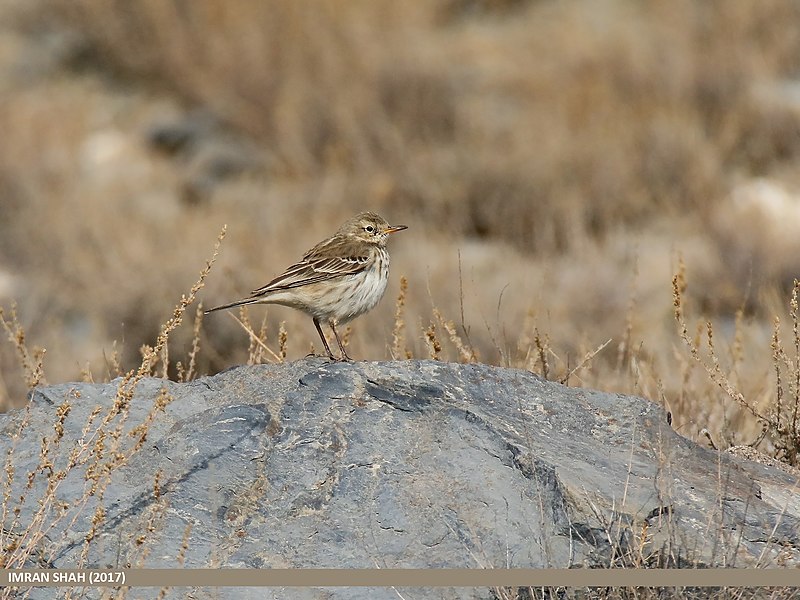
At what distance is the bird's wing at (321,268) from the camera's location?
6445mm

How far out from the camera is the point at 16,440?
4785 millimetres

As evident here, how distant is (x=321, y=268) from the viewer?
21.5ft

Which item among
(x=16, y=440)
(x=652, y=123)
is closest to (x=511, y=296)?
(x=652, y=123)

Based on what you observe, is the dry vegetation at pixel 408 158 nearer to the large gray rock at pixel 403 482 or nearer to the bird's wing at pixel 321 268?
the bird's wing at pixel 321 268

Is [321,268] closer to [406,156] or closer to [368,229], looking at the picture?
[368,229]

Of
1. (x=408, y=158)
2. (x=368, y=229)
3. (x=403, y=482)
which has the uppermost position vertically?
(x=368, y=229)

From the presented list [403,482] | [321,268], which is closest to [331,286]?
[321,268]

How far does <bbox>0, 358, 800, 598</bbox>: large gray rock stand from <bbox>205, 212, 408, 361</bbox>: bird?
1.28 metres

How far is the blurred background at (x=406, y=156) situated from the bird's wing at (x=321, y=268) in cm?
401

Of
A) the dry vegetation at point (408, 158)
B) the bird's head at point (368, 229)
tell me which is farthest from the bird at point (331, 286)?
the dry vegetation at point (408, 158)

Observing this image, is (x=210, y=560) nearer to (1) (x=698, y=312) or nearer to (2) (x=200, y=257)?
(1) (x=698, y=312)

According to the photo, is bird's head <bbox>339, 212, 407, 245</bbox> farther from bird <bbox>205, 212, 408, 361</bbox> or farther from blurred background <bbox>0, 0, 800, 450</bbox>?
blurred background <bbox>0, 0, 800, 450</bbox>

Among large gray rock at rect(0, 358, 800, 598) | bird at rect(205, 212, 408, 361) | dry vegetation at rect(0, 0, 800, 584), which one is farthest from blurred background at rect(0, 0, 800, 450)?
large gray rock at rect(0, 358, 800, 598)

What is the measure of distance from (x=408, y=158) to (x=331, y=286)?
34.5 feet
